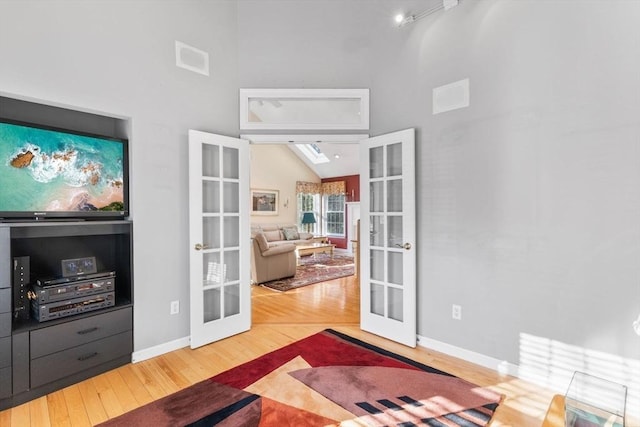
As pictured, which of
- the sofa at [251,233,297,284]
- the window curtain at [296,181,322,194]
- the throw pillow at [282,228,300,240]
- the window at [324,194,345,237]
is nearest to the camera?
the sofa at [251,233,297,284]

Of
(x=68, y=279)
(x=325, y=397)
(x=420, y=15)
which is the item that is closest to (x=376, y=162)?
(x=420, y=15)

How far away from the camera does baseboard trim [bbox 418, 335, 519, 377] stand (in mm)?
2504

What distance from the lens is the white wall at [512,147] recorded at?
2070mm

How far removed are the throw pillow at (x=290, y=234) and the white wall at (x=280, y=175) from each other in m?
0.66

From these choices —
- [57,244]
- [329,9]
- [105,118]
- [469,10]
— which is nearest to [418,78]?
[469,10]

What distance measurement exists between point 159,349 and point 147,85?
94.2 inches

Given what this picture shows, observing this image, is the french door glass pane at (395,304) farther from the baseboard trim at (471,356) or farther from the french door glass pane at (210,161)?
the french door glass pane at (210,161)

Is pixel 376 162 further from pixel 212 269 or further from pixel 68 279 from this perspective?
pixel 68 279

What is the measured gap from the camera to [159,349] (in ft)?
9.38

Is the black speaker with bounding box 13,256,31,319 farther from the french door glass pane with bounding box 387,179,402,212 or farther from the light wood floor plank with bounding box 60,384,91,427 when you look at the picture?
the french door glass pane with bounding box 387,179,402,212

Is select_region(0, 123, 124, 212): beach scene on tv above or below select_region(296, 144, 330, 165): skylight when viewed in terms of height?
below

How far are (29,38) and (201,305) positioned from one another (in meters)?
2.47

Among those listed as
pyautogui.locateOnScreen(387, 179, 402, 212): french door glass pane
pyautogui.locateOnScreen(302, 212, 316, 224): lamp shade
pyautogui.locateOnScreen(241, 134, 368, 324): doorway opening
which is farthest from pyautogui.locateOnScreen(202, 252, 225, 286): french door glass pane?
pyautogui.locateOnScreen(302, 212, 316, 224): lamp shade

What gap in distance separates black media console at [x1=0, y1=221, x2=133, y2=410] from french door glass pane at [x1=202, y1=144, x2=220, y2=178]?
2.83 feet
